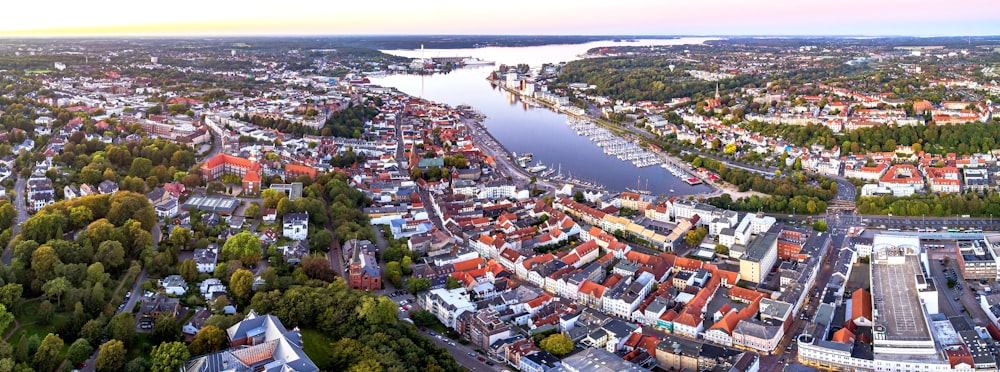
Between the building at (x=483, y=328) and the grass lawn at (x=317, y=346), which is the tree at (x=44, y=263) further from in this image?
the building at (x=483, y=328)

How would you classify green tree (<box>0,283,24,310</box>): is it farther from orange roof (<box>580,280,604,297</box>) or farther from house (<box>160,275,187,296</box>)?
orange roof (<box>580,280,604,297</box>)

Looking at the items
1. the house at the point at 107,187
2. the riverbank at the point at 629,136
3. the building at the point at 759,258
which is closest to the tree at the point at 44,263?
the house at the point at 107,187

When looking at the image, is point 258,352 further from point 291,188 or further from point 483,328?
point 291,188

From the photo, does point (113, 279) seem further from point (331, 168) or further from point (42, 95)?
point (42, 95)

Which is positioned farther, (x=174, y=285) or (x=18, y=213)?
(x=18, y=213)

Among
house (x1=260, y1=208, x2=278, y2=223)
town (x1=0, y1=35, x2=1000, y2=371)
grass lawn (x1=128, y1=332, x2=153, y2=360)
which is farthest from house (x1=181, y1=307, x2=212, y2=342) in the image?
house (x1=260, y1=208, x2=278, y2=223)

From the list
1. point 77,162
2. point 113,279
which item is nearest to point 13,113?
point 77,162

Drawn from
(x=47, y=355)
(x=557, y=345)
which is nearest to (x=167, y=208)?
(x=47, y=355)
